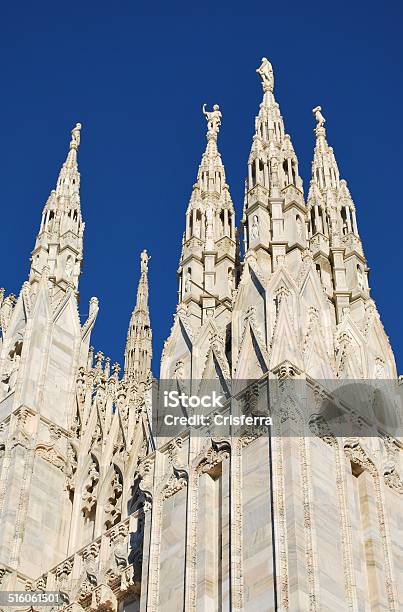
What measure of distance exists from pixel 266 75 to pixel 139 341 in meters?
14.3

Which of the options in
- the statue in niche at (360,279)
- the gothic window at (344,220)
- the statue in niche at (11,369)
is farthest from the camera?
the statue in niche at (11,369)

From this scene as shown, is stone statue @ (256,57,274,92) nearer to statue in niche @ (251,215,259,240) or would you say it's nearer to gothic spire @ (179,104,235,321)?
gothic spire @ (179,104,235,321)

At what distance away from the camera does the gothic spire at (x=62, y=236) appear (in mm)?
34031

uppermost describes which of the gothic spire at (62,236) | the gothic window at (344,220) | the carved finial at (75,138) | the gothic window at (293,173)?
the carved finial at (75,138)

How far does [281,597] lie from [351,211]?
43.0 ft

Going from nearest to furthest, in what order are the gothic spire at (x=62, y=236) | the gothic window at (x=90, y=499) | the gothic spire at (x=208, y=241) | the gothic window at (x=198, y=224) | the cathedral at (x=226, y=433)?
the cathedral at (x=226, y=433), the gothic spire at (x=208, y=241), the gothic window at (x=90, y=499), the gothic window at (x=198, y=224), the gothic spire at (x=62, y=236)

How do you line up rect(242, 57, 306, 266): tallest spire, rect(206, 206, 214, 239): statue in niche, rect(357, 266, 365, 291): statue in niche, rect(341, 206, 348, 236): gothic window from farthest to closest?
rect(206, 206, 214, 239): statue in niche
rect(341, 206, 348, 236): gothic window
rect(357, 266, 365, 291): statue in niche
rect(242, 57, 306, 266): tallest spire

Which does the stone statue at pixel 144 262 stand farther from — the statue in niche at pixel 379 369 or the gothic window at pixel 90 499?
the statue in niche at pixel 379 369

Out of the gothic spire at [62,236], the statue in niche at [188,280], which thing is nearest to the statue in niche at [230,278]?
the statue in niche at [188,280]

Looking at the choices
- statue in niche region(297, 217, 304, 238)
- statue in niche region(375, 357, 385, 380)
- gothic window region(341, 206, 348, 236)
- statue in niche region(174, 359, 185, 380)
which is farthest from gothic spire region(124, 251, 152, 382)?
statue in niche region(375, 357, 385, 380)

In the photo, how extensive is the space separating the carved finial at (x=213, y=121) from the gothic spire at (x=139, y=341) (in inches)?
356

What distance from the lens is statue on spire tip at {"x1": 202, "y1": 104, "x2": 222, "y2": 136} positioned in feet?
110

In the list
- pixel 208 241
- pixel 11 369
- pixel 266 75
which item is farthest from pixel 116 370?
pixel 266 75

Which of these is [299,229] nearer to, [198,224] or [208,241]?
[208,241]
